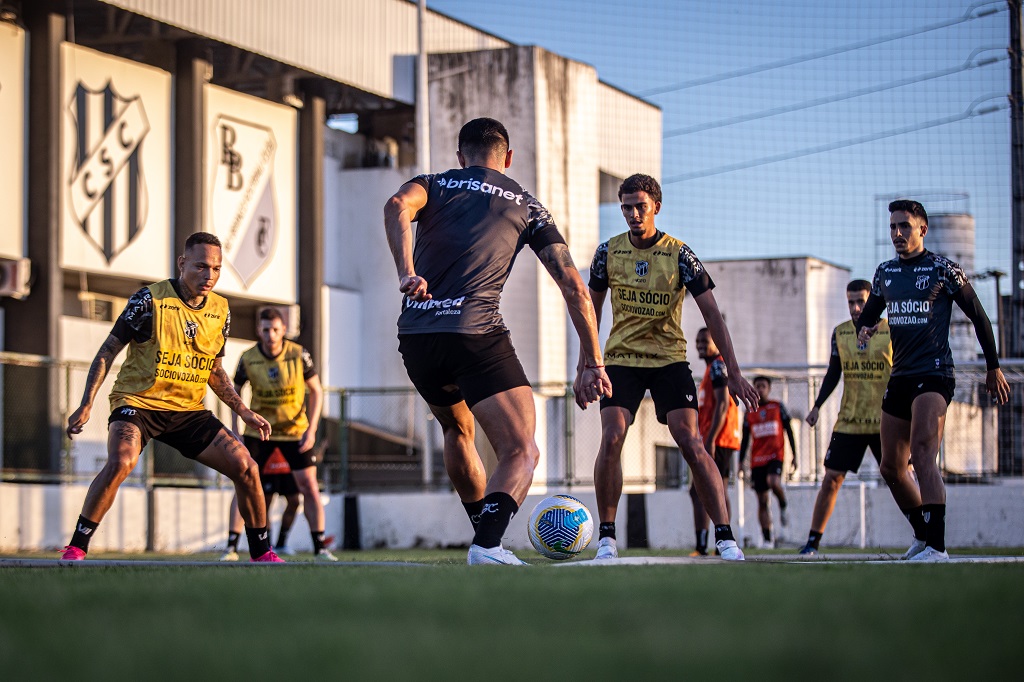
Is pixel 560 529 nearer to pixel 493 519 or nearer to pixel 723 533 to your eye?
pixel 493 519

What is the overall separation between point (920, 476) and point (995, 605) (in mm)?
5126

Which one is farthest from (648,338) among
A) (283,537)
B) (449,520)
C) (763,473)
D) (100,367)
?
(449,520)

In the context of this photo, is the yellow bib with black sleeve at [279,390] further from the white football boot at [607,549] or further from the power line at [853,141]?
the power line at [853,141]

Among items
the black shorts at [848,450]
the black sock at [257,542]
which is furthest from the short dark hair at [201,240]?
the black shorts at [848,450]

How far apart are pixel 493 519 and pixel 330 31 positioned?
21.3 meters

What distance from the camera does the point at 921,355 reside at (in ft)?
30.4

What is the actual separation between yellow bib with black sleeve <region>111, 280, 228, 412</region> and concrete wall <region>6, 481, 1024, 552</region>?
7.73 meters

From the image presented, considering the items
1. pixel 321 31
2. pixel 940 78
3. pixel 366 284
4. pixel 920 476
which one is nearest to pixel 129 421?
pixel 920 476

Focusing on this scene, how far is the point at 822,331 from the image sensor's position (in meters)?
36.1

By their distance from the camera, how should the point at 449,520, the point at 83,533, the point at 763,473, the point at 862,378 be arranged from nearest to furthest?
the point at 83,533
the point at 862,378
the point at 763,473
the point at 449,520

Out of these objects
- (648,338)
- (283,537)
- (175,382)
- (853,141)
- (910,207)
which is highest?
(853,141)

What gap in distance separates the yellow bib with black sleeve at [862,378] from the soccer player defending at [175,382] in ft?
16.8

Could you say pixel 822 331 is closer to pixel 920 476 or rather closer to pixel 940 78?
pixel 940 78

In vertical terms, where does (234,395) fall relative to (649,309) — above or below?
below
